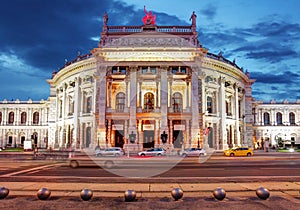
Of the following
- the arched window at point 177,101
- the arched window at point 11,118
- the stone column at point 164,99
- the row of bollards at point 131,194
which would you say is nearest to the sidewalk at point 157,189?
the row of bollards at point 131,194

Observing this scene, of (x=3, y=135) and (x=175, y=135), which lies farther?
(x=3, y=135)

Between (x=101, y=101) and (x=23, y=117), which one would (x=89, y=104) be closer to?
(x=101, y=101)

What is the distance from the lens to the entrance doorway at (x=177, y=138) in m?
49.5

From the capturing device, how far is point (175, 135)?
165ft

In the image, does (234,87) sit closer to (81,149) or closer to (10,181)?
(81,149)

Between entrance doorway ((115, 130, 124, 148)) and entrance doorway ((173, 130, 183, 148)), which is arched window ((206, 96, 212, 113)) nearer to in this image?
entrance doorway ((173, 130, 183, 148))

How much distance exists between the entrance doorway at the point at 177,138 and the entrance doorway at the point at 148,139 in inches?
149

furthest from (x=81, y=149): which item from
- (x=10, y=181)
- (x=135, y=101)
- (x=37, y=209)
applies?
(x=37, y=209)

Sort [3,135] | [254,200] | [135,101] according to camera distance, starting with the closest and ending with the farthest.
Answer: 1. [254,200]
2. [135,101]
3. [3,135]

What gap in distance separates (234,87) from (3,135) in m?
65.2

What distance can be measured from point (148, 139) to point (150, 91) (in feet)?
29.8

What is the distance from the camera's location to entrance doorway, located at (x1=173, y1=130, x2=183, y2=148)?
49.5 metres

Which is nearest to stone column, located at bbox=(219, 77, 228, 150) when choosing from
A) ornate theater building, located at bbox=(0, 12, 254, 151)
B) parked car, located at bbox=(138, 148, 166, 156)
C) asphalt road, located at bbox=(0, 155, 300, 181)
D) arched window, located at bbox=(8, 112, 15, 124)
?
ornate theater building, located at bbox=(0, 12, 254, 151)

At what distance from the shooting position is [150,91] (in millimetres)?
53531
